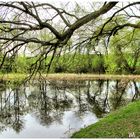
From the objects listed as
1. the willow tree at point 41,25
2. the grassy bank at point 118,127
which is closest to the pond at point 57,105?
the grassy bank at point 118,127

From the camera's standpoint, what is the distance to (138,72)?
859cm

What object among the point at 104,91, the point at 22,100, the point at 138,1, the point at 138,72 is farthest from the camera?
the point at 104,91

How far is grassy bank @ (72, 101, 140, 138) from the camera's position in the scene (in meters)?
5.45

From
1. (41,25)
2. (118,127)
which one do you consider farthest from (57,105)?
(41,25)

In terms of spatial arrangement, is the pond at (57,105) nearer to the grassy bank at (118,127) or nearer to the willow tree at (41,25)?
the grassy bank at (118,127)

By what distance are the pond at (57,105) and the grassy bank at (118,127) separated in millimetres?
821

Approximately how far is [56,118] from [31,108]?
1310mm

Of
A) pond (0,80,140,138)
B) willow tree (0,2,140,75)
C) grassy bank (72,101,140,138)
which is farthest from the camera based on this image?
pond (0,80,140,138)

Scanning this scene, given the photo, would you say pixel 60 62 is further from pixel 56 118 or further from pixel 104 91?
pixel 104 91

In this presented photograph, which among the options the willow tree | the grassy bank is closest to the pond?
the grassy bank

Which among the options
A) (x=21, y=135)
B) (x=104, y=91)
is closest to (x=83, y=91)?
(x=104, y=91)

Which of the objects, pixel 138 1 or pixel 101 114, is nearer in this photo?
pixel 138 1

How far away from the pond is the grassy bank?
0.82 metres

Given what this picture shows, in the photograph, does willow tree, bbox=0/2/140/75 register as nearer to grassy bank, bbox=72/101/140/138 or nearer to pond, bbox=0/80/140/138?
grassy bank, bbox=72/101/140/138
